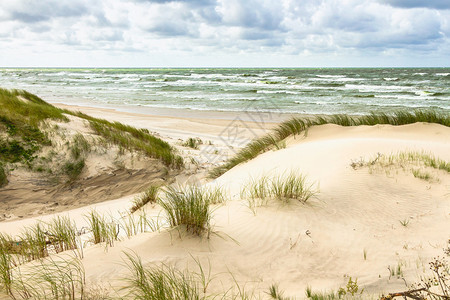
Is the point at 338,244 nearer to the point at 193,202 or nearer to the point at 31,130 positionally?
the point at 193,202

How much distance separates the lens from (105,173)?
691 centimetres

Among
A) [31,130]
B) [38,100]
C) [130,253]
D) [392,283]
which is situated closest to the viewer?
[392,283]

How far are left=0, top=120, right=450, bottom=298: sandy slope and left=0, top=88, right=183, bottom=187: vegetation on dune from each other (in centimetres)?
166

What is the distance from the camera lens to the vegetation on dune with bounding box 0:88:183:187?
6566mm

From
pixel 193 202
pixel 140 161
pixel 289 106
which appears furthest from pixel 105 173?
pixel 289 106

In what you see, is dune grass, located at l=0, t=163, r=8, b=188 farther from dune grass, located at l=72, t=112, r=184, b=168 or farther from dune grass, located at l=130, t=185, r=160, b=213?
dune grass, located at l=130, t=185, r=160, b=213

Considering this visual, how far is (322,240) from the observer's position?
11.2ft

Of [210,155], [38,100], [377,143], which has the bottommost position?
[210,155]

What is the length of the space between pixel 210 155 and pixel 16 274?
23.2 ft

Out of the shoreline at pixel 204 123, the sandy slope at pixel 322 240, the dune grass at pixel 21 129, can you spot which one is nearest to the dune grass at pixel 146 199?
the sandy slope at pixel 322 240

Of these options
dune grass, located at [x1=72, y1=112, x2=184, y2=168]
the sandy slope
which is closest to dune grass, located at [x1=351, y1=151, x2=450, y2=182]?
the sandy slope

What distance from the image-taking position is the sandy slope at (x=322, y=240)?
2785 millimetres

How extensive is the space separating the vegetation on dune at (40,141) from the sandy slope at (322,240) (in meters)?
1.66

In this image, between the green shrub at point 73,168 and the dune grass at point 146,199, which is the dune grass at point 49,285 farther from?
the green shrub at point 73,168
